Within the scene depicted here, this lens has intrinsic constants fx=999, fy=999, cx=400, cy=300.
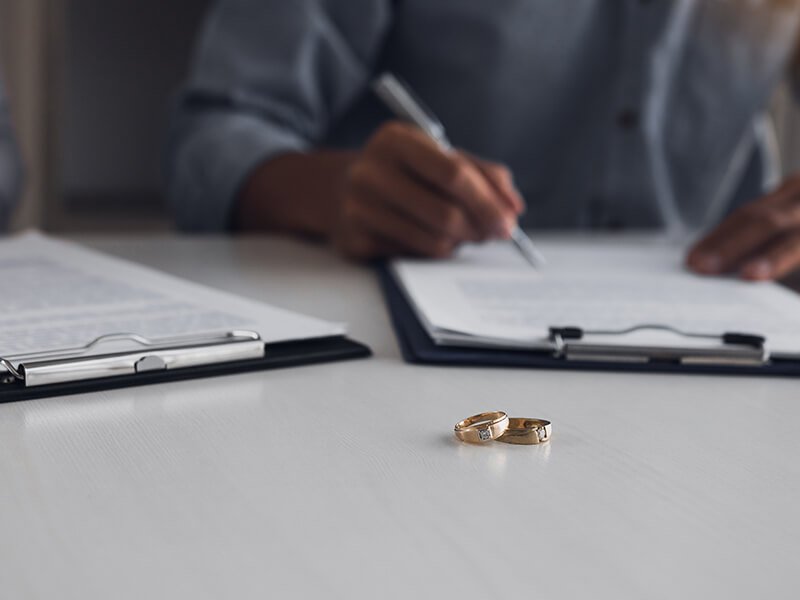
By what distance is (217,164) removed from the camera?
1065mm

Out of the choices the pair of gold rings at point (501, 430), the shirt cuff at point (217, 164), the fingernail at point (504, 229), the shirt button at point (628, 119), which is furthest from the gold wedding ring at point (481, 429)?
the shirt button at point (628, 119)

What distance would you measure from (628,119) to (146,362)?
91cm

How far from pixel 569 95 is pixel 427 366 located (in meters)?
0.81

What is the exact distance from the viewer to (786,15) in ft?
4.32

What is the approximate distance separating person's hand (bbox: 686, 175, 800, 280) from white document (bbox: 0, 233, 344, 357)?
0.37 meters

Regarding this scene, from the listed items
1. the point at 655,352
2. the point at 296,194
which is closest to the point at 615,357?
the point at 655,352

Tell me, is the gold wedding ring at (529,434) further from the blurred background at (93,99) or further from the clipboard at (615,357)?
the blurred background at (93,99)

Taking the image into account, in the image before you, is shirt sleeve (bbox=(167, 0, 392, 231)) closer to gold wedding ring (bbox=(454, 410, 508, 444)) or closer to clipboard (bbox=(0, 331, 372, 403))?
clipboard (bbox=(0, 331, 372, 403))

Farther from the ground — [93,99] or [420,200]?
[93,99]

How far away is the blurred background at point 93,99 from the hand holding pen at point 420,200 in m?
1.81

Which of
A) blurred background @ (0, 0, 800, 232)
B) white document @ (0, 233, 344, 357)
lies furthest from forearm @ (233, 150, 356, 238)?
blurred background @ (0, 0, 800, 232)

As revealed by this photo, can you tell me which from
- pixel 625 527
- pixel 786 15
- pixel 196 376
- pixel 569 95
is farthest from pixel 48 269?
pixel 786 15

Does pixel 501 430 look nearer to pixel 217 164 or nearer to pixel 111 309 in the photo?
pixel 111 309

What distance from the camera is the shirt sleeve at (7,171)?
1.23m
